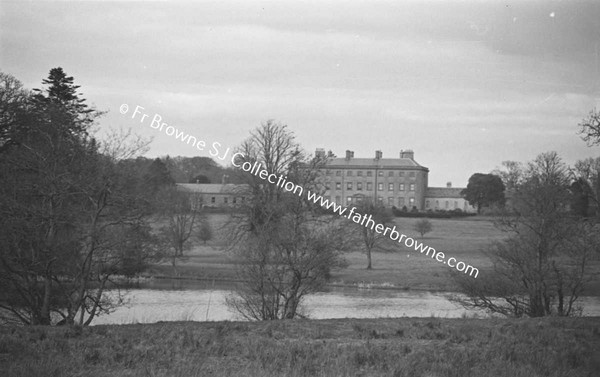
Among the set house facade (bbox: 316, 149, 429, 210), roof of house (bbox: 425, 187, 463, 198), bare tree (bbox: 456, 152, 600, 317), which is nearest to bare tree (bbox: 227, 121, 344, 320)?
bare tree (bbox: 456, 152, 600, 317)

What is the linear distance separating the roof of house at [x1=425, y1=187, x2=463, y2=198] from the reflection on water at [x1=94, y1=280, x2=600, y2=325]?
253 ft

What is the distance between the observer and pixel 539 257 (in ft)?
84.0

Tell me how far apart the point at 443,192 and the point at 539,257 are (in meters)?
89.5

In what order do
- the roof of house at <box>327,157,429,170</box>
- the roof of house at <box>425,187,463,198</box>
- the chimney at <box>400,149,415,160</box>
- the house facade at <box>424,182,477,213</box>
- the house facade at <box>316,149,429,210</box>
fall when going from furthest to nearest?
the chimney at <box>400,149,415,160</box> < the roof of house at <box>425,187,463,198</box> < the house facade at <box>424,182,477,213</box> < the roof of house at <box>327,157,429,170</box> < the house facade at <box>316,149,429,210</box>

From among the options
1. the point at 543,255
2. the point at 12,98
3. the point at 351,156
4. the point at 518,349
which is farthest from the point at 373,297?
the point at 351,156

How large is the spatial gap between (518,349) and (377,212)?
4065 cm

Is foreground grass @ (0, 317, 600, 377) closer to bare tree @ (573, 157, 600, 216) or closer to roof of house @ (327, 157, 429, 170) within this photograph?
bare tree @ (573, 157, 600, 216)

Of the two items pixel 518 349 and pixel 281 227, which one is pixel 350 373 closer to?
pixel 518 349

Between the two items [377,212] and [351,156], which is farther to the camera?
[351,156]

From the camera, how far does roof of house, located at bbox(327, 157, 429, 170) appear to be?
110062 millimetres

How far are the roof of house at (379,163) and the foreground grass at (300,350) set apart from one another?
97.0 meters

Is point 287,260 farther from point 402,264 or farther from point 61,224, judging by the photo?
point 402,264

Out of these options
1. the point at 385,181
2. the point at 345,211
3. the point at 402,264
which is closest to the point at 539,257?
the point at 345,211

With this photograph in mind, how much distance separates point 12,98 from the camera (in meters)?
29.0
